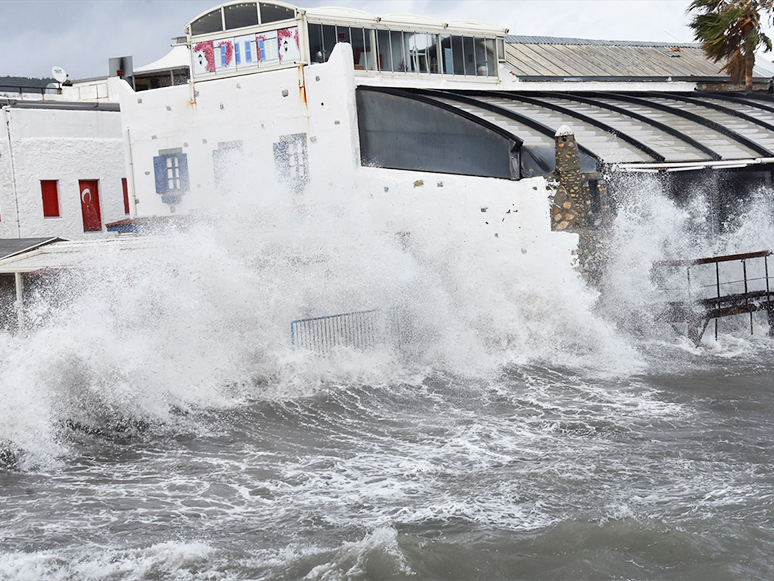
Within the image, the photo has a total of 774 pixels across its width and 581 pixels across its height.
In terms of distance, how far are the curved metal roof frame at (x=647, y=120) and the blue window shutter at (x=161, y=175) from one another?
390 inches

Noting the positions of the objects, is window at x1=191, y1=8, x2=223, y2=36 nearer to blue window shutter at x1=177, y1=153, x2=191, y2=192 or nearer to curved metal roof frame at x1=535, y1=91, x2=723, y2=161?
blue window shutter at x1=177, y1=153, x2=191, y2=192

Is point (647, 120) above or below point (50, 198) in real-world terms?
above

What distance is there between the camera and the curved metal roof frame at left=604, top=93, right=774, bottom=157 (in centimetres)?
2048

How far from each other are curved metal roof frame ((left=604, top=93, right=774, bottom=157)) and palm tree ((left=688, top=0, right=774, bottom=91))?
4.68 metres

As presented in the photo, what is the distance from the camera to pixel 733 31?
2652cm

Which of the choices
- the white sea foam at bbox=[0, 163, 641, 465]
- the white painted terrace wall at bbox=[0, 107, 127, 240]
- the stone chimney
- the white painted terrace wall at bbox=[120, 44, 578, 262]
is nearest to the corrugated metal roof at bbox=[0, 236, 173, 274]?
the white sea foam at bbox=[0, 163, 641, 465]

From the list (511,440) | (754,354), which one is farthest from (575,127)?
(511,440)

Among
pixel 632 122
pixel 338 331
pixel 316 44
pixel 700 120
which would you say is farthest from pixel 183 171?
pixel 700 120

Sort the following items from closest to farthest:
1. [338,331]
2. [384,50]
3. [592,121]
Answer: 1. [338,331]
2. [592,121]
3. [384,50]

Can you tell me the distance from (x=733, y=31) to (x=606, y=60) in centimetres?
378

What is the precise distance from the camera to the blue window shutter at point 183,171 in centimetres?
2170

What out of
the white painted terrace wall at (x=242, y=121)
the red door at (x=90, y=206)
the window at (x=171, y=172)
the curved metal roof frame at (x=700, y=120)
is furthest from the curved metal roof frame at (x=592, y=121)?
the red door at (x=90, y=206)

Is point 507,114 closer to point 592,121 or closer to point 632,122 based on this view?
point 592,121

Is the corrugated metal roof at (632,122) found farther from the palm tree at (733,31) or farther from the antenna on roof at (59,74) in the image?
the antenna on roof at (59,74)
